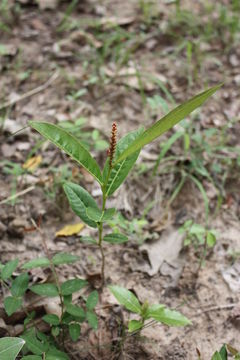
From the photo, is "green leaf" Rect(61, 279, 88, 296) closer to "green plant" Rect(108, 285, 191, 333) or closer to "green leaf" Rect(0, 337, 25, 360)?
"green plant" Rect(108, 285, 191, 333)

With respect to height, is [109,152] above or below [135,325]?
above

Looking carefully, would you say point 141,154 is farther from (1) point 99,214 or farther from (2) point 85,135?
(1) point 99,214

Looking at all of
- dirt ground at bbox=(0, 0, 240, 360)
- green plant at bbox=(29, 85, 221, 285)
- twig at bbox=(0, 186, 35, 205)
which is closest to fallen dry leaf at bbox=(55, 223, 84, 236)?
dirt ground at bbox=(0, 0, 240, 360)

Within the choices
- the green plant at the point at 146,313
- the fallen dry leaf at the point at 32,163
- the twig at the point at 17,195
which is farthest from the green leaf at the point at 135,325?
the fallen dry leaf at the point at 32,163

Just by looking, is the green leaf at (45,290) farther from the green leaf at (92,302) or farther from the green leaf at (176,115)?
the green leaf at (176,115)

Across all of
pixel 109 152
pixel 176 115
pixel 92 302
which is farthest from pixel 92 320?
pixel 176 115

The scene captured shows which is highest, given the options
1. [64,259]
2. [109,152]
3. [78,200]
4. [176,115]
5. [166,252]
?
[176,115]

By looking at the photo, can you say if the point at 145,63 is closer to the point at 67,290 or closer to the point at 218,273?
the point at 218,273

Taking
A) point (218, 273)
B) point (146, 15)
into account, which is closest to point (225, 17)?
point (146, 15)
